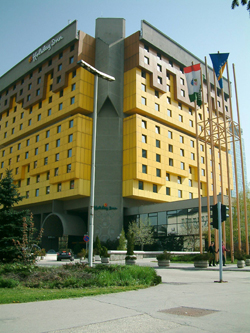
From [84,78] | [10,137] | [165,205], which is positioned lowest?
[165,205]

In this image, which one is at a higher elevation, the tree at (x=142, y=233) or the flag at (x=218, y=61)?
the flag at (x=218, y=61)

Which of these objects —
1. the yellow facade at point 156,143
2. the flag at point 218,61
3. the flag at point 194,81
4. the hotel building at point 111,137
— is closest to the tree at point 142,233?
the hotel building at point 111,137

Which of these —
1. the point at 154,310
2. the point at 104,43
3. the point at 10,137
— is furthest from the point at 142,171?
the point at 154,310

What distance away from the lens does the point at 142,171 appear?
50.6 meters

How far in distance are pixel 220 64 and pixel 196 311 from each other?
25.8 metres

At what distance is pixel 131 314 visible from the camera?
23.0ft

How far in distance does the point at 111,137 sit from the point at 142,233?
16.3 m

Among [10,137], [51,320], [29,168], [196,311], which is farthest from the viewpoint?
[10,137]

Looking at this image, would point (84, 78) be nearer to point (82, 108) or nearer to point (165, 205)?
point (82, 108)

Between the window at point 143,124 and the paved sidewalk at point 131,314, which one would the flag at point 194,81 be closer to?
the window at point 143,124

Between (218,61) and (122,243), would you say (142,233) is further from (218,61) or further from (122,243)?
(218,61)

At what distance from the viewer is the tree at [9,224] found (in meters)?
18.9

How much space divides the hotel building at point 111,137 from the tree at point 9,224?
1078 inches

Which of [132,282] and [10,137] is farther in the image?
[10,137]
